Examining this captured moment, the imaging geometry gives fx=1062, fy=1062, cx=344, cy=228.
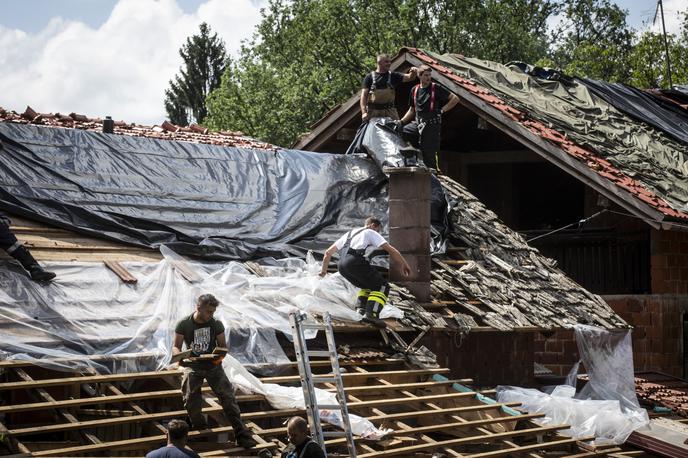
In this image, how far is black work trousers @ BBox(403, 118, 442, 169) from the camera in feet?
53.1

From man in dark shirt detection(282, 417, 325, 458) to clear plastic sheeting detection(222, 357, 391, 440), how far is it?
1535 millimetres

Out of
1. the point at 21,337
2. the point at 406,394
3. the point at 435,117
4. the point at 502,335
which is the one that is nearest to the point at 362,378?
the point at 406,394

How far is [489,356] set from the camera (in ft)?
49.8

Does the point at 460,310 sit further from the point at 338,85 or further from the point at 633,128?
the point at 338,85

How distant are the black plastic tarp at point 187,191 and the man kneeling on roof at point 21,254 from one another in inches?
62.2

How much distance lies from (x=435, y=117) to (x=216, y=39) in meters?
36.9

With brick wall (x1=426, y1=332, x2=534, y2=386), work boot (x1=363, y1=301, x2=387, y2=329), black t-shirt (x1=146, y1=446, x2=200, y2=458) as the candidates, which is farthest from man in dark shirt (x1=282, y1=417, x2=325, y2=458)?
brick wall (x1=426, y1=332, x2=534, y2=386)

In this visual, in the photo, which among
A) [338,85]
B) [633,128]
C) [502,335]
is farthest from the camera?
[338,85]

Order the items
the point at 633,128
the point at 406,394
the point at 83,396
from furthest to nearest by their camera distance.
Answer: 1. the point at 633,128
2. the point at 406,394
3. the point at 83,396

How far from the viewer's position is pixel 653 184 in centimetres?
1838

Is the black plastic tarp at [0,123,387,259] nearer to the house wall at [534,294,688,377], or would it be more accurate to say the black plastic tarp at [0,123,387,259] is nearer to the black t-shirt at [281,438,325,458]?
the black t-shirt at [281,438,325,458]

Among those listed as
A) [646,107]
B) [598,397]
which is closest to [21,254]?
[598,397]

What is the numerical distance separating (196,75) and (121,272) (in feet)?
134

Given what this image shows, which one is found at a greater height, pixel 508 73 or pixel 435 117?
pixel 508 73
